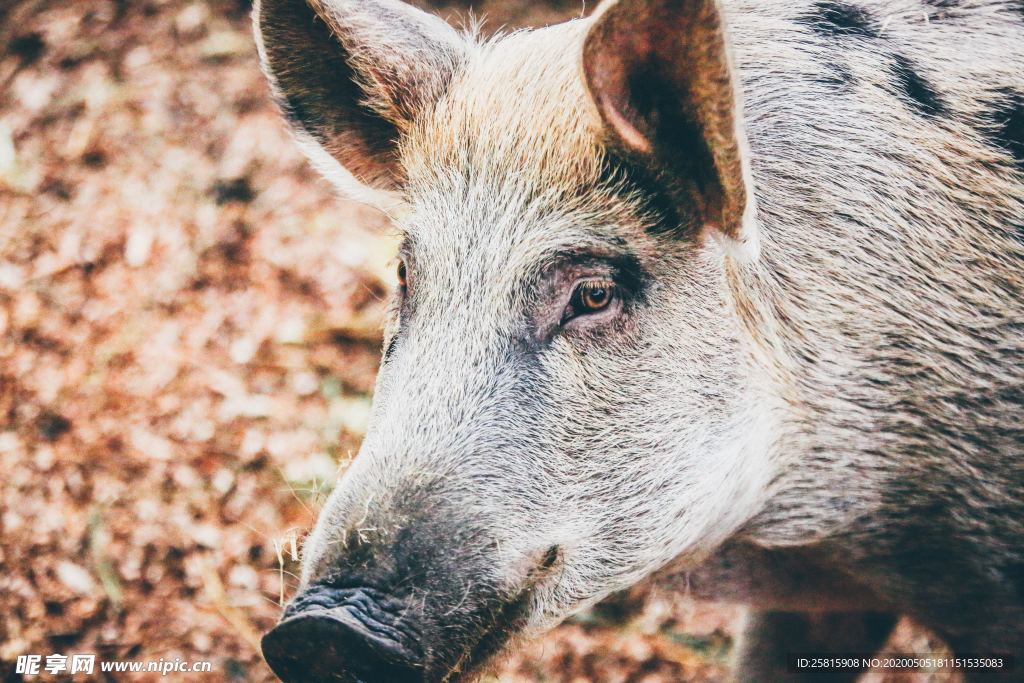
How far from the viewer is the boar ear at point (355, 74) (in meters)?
2.49

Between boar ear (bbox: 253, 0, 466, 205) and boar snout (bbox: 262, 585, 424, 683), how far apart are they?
1.32 meters

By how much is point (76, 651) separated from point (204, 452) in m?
1.05

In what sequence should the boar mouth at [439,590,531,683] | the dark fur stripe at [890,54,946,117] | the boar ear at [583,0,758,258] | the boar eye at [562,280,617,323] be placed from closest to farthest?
the boar ear at [583,0,758,258] < the boar mouth at [439,590,531,683] < the boar eye at [562,280,617,323] < the dark fur stripe at [890,54,946,117]

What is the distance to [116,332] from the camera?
15.3ft

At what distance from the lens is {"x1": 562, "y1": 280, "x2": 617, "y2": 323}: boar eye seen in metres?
2.14

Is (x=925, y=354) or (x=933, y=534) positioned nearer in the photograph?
(x=925, y=354)

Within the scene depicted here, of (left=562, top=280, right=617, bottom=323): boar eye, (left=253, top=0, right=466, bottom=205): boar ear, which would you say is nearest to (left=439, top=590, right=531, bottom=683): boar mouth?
(left=562, top=280, right=617, bottom=323): boar eye

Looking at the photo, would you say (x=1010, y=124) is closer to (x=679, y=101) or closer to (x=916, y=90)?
(x=916, y=90)

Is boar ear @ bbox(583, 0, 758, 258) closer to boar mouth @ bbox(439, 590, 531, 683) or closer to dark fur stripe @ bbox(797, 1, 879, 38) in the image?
dark fur stripe @ bbox(797, 1, 879, 38)

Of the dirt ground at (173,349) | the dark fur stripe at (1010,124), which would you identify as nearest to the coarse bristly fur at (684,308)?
the dark fur stripe at (1010,124)

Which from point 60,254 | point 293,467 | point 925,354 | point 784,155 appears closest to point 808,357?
point 925,354

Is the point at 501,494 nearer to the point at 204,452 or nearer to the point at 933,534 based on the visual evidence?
the point at 933,534

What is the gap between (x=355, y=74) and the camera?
2596 mm

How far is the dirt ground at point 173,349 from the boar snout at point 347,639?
4.79 ft
